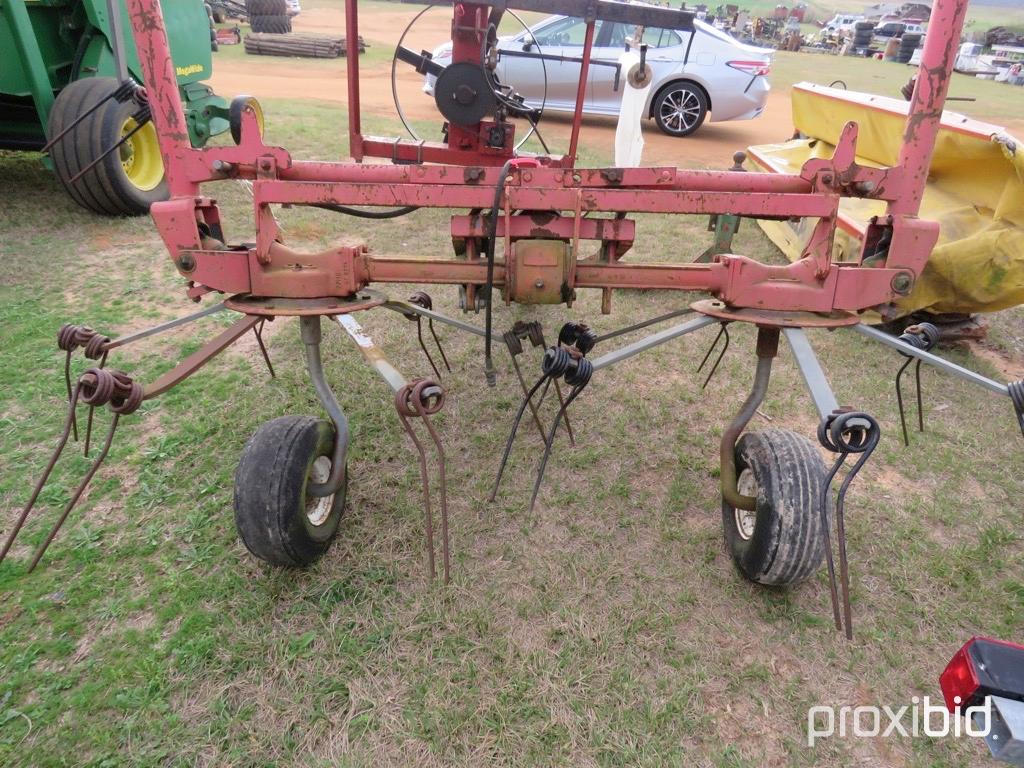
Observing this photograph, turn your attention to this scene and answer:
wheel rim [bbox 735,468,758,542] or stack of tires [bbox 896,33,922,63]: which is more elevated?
stack of tires [bbox 896,33,922,63]

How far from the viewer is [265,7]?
18.8 m

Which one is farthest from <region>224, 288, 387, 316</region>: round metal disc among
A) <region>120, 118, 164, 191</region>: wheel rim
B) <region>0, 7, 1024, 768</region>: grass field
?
<region>120, 118, 164, 191</region>: wheel rim

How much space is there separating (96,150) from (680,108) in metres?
7.73

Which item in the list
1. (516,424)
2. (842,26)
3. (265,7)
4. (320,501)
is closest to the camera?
(516,424)

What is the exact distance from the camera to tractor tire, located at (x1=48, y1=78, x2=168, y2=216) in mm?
4695

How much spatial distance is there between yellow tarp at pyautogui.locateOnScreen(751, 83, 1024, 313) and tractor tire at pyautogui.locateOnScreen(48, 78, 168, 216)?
4937 millimetres

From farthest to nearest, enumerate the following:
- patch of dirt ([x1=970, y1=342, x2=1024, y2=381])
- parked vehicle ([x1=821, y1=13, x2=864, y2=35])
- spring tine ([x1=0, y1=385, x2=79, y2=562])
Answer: parked vehicle ([x1=821, y1=13, x2=864, y2=35]), patch of dirt ([x1=970, y1=342, x2=1024, y2=381]), spring tine ([x1=0, y1=385, x2=79, y2=562])

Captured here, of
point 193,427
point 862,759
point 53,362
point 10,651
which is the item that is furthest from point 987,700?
point 53,362

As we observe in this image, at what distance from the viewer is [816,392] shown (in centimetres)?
188

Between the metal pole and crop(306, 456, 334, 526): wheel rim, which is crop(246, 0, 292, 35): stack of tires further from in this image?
the metal pole

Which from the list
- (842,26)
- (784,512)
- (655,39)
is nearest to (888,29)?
(842,26)

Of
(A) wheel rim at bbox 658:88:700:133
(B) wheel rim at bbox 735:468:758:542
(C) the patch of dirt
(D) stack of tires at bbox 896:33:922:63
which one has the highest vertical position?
(D) stack of tires at bbox 896:33:922:63

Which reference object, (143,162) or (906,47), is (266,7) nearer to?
(143,162)

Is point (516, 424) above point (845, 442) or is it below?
below
